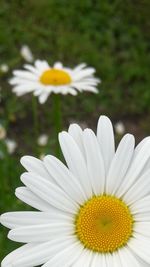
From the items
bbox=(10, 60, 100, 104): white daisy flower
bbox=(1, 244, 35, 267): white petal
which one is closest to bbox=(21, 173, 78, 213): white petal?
bbox=(1, 244, 35, 267): white petal

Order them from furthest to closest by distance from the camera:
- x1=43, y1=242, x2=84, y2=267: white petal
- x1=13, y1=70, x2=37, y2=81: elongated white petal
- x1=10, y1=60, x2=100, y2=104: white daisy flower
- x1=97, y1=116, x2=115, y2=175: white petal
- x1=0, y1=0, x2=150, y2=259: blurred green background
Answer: x1=0, y1=0, x2=150, y2=259: blurred green background < x1=13, y1=70, x2=37, y2=81: elongated white petal < x1=10, y1=60, x2=100, y2=104: white daisy flower < x1=97, y1=116, x2=115, y2=175: white petal < x1=43, y1=242, x2=84, y2=267: white petal

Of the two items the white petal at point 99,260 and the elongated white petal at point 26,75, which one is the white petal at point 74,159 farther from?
the elongated white petal at point 26,75

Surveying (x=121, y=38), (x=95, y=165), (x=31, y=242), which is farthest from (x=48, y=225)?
(x=121, y=38)

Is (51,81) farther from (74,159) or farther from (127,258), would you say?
(127,258)

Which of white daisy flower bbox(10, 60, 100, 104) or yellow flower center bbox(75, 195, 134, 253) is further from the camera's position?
white daisy flower bbox(10, 60, 100, 104)

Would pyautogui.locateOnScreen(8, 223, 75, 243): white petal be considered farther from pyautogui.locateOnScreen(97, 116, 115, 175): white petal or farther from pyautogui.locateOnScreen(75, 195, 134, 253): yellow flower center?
pyautogui.locateOnScreen(97, 116, 115, 175): white petal

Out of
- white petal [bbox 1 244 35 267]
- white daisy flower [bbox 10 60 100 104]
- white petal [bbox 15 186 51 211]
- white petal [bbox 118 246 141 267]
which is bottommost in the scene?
white petal [bbox 118 246 141 267]
